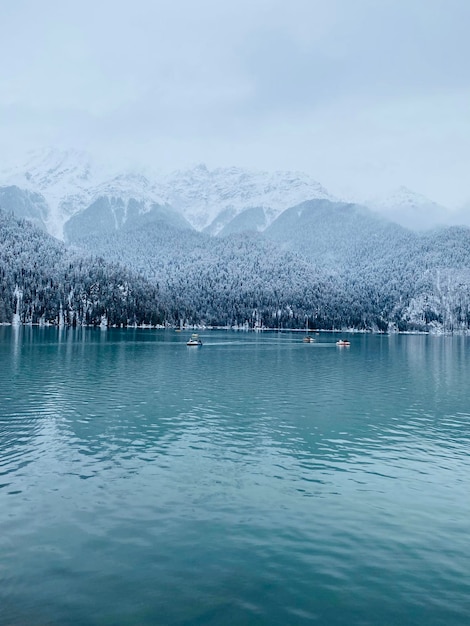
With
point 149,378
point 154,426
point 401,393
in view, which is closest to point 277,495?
point 154,426

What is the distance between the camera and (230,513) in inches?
1260

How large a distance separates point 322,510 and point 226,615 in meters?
12.7

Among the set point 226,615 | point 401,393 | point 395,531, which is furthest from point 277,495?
point 401,393

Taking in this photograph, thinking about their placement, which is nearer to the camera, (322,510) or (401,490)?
(322,510)

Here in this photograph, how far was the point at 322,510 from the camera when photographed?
107ft

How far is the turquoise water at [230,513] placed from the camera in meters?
22.3

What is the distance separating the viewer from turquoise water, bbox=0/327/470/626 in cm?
2227

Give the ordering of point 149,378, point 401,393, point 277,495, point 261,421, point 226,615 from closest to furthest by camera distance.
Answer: point 226,615 < point 277,495 < point 261,421 < point 401,393 < point 149,378

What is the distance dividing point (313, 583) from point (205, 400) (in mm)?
51329

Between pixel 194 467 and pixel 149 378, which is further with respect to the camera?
pixel 149 378

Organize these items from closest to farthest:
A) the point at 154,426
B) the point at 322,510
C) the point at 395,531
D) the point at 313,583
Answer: the point at 313,583
the point at 395,531
the point at 322,510
the point at 154,426

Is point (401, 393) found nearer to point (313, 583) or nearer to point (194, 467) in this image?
point (194, 467)

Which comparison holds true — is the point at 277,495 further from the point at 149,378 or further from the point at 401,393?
the point at 149,378

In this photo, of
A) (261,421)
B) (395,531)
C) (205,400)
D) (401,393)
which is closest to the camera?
(395,531)
